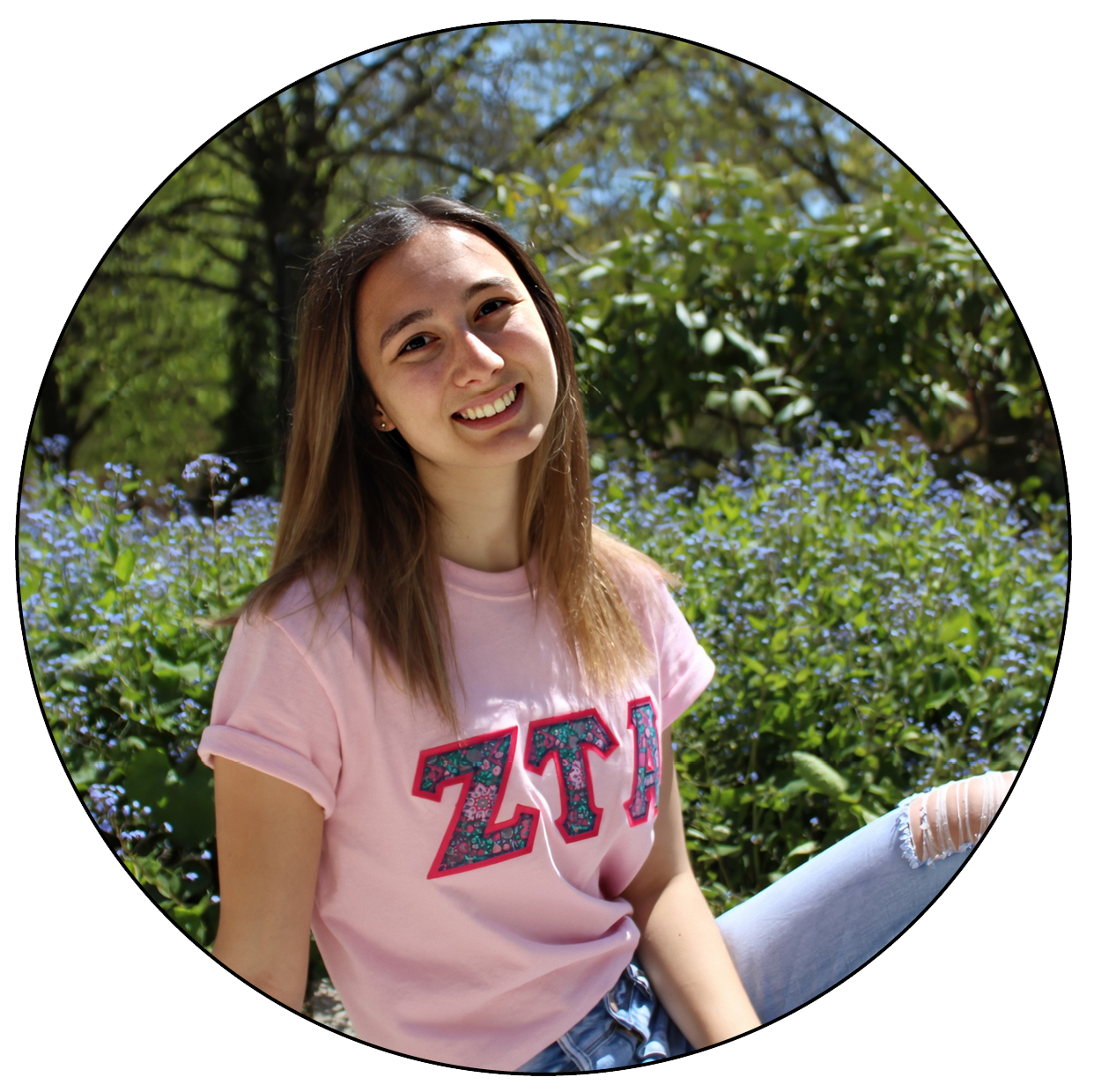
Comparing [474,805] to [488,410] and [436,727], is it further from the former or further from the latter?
[488,410]

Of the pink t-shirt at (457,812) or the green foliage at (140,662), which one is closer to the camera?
the pink t-shirt at (457,812)

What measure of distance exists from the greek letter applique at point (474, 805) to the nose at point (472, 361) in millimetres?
A: 511

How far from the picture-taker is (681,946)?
5.08 feet

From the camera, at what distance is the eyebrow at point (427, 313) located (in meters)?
1.36

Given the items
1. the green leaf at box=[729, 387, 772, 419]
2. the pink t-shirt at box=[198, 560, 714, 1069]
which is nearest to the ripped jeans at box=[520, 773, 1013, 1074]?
the pink t-shirt at box=[198, 560, 714, 1069]

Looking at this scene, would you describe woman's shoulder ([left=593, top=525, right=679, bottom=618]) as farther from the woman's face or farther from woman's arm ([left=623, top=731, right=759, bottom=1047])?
the woman's face

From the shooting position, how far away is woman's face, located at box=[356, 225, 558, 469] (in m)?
1.36

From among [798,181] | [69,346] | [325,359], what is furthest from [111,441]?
[798,181]

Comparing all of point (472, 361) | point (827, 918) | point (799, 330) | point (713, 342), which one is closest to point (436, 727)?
point (472, 361)

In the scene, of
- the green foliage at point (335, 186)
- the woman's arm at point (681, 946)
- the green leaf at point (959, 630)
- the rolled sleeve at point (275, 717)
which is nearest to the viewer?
the rolled sleeve at point (275, 717)

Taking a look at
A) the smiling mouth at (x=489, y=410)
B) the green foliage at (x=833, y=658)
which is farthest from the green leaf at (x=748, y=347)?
the smiling mouth at (x=489, y=410)

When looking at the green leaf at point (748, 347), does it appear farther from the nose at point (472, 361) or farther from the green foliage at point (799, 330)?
the nose at point (472, 361)

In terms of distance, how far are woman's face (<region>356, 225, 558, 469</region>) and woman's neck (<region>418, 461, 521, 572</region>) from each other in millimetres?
94

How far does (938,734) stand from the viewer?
2430 mm
